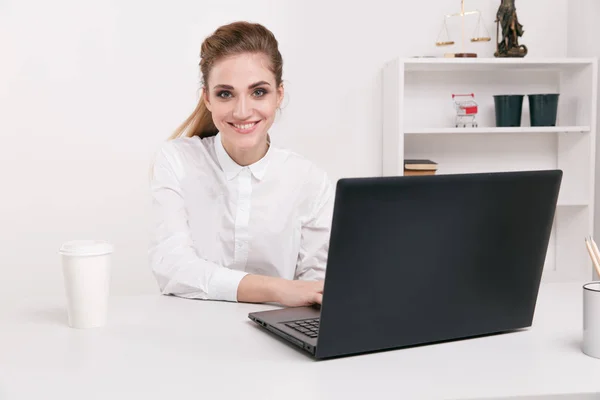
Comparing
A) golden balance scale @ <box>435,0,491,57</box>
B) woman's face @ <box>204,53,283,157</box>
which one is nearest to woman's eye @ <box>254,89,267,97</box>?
woman's face @ <box>204,53,283,157</box>

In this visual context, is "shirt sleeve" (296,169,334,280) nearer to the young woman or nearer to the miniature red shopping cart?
the young woman

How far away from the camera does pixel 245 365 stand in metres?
1.06

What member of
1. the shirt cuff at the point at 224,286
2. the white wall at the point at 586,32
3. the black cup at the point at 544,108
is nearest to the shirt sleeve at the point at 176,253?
the shirt cuff at the point at 224,286

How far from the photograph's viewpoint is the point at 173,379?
100 centimetres

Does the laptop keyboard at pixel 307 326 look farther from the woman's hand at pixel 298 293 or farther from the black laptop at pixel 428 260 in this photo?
the woman's hand at pixel 298 293

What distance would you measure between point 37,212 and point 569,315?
2488mm

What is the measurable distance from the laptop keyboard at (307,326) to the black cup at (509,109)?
2157mm

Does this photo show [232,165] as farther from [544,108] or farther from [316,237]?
[544,108]

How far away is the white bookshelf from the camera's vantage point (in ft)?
10.4

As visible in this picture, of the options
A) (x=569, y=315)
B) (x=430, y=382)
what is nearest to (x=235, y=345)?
(x=430, y=382)

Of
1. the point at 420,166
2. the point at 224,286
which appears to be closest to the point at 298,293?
the point at 224,286

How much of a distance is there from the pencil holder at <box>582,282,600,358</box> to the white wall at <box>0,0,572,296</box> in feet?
7.37

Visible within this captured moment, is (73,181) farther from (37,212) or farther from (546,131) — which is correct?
(546,131)

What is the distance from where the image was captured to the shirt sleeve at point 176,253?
1572 millimetres
